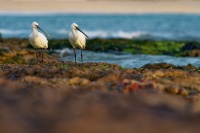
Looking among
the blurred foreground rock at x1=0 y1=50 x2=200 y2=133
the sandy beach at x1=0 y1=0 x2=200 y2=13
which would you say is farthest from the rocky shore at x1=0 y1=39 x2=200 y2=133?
the sandy beach at x1=0 y1=0 x2=200 y2=13

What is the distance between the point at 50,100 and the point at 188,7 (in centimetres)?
14204

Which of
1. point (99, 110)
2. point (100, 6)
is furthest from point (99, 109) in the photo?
point (100, 6)

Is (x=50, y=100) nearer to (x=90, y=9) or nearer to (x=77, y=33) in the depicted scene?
(x=77, y=33)

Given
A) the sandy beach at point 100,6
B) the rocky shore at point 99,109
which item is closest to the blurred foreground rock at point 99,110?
the rocky shore at point 99,109

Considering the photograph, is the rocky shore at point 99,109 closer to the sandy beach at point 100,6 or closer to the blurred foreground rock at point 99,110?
the blurred foreground rock at point 99,110

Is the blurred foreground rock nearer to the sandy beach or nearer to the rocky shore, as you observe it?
the rocky shore

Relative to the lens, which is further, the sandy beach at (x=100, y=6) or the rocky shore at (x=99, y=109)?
the sandy beach at (x=100, y=6)

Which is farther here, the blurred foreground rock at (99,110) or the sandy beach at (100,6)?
the sandy beach at (100,6)

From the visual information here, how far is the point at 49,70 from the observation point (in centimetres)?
1081

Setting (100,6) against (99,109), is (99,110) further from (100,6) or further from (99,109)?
(100,6)

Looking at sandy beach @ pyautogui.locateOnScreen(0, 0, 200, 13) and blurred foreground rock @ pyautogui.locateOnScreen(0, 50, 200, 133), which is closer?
blurred foreground rock @ pyautogui.locateOnScreen(0, 50, 200, 133)

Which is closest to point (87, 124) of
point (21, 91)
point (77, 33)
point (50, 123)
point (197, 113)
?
point (50, 123)

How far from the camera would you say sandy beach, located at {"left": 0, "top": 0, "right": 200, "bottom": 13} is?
15009cm

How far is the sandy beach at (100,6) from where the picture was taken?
15009cm
